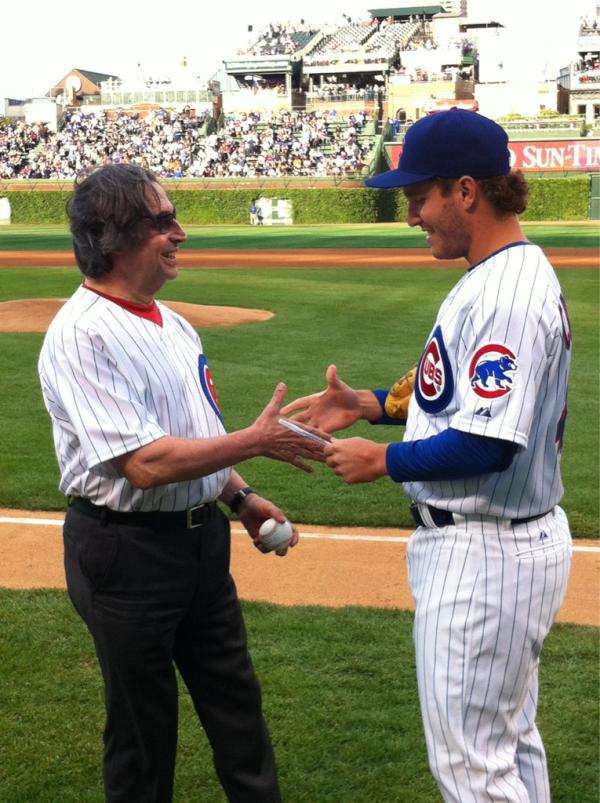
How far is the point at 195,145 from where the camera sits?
184 ft

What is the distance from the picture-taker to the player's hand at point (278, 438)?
2.86 metres

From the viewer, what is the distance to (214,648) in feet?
10.3

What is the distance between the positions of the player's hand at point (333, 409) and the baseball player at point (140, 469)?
0.25 meters

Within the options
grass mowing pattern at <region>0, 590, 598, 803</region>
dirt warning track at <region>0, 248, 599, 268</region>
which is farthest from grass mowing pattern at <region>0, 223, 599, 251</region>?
grass mowing pattern at <region>0, 590, 598, 803</region>

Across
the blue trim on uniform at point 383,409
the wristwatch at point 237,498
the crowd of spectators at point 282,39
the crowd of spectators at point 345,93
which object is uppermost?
the crowd of spectators at point 282,39

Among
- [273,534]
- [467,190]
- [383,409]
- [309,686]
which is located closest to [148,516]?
[273,534]

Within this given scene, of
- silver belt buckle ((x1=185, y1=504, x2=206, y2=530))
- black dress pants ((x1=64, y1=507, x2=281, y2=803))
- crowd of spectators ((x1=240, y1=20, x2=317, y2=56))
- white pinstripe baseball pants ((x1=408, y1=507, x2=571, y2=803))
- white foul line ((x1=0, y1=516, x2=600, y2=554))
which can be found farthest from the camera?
crowd of spectators ((x1=240, y1=20, x2=317, y2=56))

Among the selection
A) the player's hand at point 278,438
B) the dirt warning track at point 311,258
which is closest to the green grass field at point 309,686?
the player's hand at point 278,438

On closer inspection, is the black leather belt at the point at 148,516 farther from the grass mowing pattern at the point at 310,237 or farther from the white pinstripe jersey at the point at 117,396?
the grass mowing pattern at the point at 310,237

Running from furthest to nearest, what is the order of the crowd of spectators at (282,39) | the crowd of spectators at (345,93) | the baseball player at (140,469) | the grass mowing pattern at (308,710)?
the crowd of spectators at (282,39) < the crowd of spectators at (345,93) < the grass mowing pattern at (308,710) < the baseball player at (140,469)

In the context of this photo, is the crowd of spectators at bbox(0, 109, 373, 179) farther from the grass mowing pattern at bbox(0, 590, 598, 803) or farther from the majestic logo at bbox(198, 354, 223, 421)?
the majestic logo at bbox(198, 354, 223, 421)

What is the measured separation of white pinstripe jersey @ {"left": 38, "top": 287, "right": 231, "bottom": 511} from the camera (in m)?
2.75

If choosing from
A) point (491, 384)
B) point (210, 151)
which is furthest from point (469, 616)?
point (210, 151)

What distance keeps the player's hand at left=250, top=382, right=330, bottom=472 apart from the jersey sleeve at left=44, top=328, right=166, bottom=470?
284 mm
